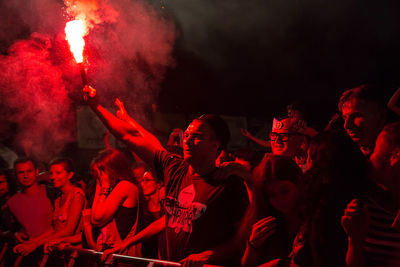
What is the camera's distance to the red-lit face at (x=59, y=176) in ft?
18.1

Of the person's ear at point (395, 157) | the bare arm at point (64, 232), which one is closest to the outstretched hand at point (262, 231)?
the person's ear at point (395, 157)

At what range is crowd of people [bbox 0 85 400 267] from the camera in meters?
2.92

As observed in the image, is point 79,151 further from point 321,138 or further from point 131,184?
point 321,138

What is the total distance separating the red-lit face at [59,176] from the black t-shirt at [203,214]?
233 centimetres

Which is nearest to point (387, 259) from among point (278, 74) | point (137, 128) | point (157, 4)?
point (137, 128)

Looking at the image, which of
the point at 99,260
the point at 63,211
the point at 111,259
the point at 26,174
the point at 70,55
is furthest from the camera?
the point at 70,55

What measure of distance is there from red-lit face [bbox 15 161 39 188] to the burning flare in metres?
2.52

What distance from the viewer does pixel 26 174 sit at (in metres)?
6.11

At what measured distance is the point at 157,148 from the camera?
4039 millimetres

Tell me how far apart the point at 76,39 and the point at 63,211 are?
2258 millimetres

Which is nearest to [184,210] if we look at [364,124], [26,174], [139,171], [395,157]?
[364,124]

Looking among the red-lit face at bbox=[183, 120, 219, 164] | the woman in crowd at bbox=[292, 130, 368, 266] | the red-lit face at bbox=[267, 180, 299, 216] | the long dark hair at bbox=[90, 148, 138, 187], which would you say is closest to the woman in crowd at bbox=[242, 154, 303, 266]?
the red-lit face at bbox=[267, 180, 299, 216]

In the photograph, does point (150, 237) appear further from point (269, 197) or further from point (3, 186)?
point (3, 186)

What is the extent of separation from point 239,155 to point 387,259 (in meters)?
2.52
